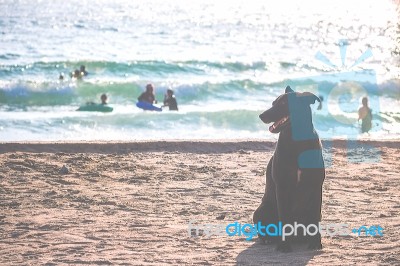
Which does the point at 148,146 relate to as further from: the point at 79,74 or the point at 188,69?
the point at 188,69

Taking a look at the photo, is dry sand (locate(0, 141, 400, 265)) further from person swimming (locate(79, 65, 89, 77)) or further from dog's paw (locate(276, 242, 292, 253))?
person swimming (locate(79, 65, 89, 77))

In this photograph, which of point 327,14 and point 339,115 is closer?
point 339,115

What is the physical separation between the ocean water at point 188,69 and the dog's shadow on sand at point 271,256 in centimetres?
972

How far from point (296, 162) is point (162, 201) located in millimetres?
2847

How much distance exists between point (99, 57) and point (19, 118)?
17.4m

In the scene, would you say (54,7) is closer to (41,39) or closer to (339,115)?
(41,39)

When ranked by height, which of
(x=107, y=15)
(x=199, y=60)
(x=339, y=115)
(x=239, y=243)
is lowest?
(x=239, y=243)

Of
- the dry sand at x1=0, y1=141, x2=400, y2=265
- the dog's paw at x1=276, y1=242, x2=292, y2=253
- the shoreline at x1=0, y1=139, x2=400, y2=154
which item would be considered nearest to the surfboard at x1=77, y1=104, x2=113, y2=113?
the shoreline at x1=0, y1=139, x2=400, y2=154

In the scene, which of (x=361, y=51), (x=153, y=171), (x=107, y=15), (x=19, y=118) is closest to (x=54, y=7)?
(x=107, y=15)

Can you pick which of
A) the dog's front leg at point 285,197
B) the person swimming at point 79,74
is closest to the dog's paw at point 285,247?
the dog's front leg at point 285,197

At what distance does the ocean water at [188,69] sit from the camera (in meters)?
19.9

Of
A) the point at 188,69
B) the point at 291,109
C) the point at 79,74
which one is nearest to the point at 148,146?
the point at 291,109

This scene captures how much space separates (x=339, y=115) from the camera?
21969 mm

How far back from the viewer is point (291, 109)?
7.19m
